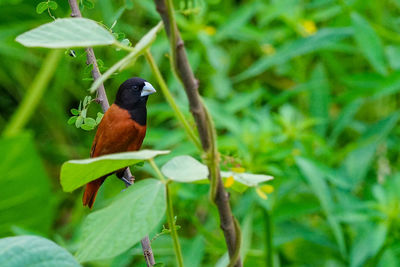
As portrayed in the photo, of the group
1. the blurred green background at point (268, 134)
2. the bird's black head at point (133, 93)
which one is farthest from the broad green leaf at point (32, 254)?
the blurred green background at point (268, 134)

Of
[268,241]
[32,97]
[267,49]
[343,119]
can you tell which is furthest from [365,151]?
[32,97]

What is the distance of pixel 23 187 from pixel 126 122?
1.27 meters

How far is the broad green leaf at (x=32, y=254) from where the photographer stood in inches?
17.6

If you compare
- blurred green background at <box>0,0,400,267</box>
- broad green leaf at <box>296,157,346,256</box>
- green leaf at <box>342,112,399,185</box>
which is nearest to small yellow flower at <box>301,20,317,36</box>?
blurred green background at <box>0,0,400,267</box>

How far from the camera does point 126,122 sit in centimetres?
62

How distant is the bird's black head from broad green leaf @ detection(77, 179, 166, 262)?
0.68 feet

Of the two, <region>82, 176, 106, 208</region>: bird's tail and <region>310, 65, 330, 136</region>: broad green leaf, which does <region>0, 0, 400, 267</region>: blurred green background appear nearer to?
<region>310, 65, 330, 136</region>: broad green leaf

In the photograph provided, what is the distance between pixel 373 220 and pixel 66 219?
127cm

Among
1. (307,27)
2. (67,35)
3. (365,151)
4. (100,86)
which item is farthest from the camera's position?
(307,27)

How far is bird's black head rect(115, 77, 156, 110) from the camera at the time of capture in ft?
1.95

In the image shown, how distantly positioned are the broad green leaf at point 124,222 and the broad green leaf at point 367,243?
3.07 feet

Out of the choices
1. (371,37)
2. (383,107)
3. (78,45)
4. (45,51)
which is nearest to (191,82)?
(78,45)

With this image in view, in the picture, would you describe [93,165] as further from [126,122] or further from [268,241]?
[268,241]

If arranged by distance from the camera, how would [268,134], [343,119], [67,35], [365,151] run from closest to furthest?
[67,35]
[268,134]
[365,151]
[343,119]
